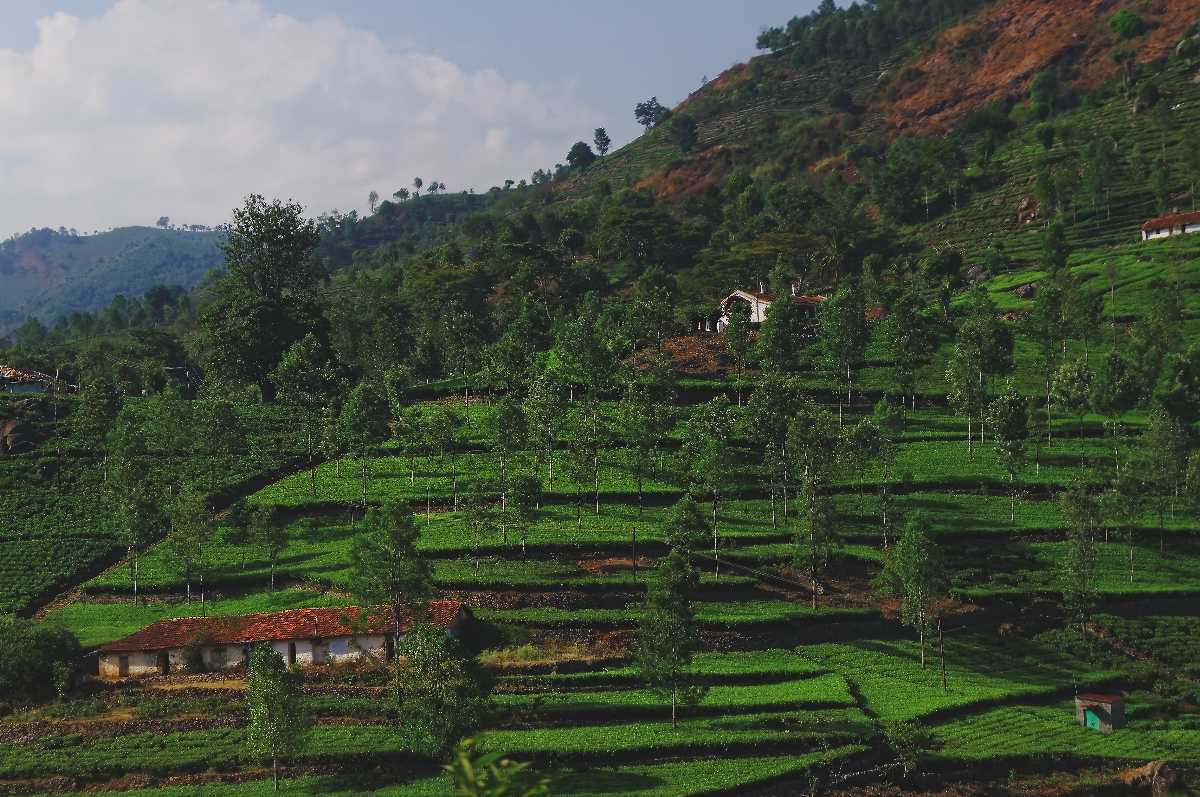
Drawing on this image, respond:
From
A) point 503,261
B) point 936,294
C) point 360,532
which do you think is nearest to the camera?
point 360,532

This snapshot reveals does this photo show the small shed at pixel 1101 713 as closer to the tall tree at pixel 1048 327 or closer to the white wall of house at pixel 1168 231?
the tall tree at pixel 1048 327

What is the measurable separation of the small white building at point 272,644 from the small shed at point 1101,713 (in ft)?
106

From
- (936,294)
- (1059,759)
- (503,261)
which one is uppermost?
(503,261)

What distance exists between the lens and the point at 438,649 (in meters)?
50.2

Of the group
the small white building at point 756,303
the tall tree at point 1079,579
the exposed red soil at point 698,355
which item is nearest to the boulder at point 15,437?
the exposed red soil at point 698,355

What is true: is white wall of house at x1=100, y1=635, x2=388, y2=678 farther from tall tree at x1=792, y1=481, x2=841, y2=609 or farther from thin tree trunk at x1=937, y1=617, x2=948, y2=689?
thin tree trunk at x1=937, y1=617, x2=948, y2=689

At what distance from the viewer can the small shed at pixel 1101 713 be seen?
55.4m

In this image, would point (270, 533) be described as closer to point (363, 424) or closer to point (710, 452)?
point (363, 424)

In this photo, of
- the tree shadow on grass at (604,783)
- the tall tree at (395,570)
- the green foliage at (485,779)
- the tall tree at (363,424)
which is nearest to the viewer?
the green foliage at (485,779)

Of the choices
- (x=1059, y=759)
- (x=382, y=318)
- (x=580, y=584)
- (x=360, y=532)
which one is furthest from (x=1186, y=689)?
(x=382, y=318)

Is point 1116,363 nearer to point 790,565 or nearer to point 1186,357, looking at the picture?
point 1186,357

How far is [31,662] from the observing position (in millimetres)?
58594

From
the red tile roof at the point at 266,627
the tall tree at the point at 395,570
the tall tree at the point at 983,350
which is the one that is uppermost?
the tall tree at the point at 983,350

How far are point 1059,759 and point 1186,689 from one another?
12.0m
